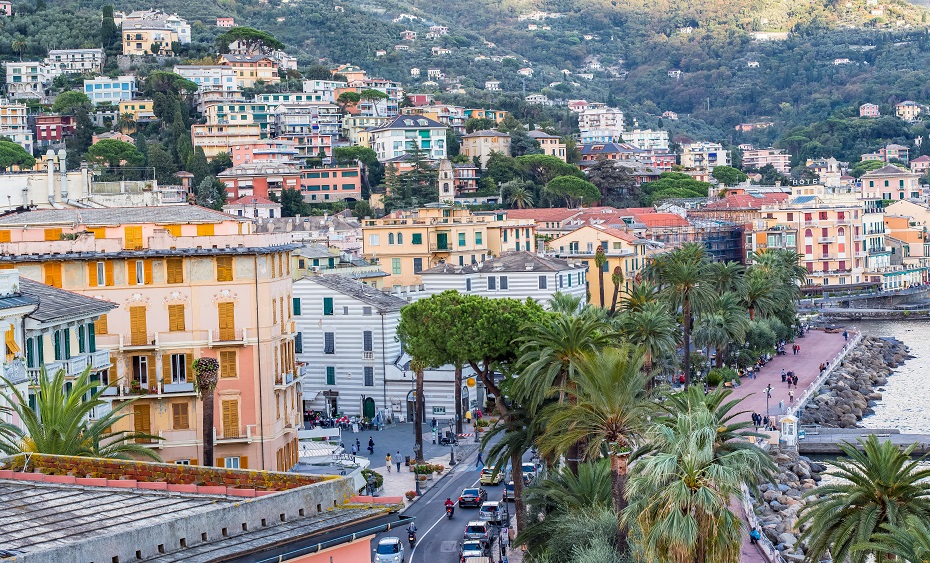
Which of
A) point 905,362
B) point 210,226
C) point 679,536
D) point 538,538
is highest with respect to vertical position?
point 210,226

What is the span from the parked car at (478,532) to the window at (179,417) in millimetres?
8482

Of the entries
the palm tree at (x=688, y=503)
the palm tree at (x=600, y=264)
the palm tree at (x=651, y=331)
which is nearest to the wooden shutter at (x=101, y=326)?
the palm tree at (x=688, y=503)

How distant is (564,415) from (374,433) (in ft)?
95.2

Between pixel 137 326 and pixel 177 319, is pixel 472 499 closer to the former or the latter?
pixel 177 319

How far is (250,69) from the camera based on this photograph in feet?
621

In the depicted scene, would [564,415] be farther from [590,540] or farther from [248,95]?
[248,95]

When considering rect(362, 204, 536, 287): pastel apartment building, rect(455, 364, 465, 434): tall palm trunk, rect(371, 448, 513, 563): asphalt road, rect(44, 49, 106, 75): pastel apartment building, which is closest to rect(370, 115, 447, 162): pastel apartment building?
rect(44, 49, 106, 75): pastel apartment building

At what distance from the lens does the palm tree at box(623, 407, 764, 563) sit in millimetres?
23828

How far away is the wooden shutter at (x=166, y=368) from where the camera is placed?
135 feet

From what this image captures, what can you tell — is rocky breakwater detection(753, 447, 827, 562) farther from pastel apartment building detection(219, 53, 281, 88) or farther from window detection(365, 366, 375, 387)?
pastel apartment building detection(219, 53, 281, 88)

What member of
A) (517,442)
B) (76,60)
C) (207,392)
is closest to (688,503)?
(517,442)

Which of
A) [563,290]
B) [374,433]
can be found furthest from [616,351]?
[563,290]

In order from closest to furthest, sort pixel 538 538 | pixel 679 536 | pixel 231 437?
pixel 679 536, pixel 538 538, pixel 231 437

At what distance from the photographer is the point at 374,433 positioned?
60625mm
